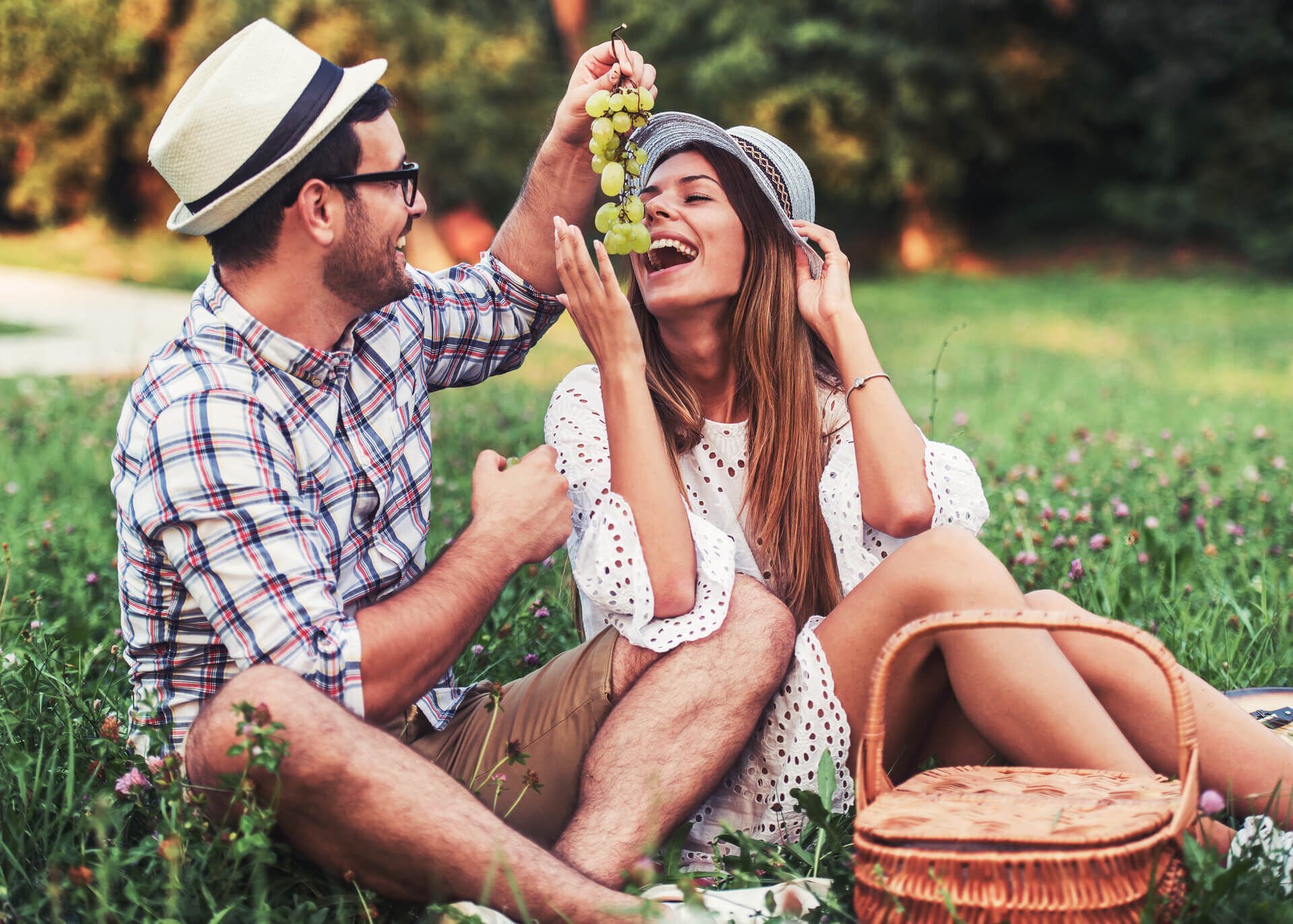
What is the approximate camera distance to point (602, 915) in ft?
6.47

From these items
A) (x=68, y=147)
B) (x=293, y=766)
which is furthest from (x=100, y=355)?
(x=68, y=147)

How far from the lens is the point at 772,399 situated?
298cm

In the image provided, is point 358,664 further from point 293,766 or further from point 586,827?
point 586,827

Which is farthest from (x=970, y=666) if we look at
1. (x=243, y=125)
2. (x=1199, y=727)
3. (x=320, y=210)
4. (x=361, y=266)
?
(x=243, y=125)

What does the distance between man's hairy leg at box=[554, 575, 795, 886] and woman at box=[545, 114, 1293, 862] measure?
68 mm

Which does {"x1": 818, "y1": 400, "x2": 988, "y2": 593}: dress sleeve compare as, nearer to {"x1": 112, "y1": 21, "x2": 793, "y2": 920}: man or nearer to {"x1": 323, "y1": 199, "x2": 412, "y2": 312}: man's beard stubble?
{"x1": 112, "y1": 21, "x2": 793, "y2": 920}: man

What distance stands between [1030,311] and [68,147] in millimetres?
16015

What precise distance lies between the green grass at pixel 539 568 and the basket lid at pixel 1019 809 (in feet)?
0.52

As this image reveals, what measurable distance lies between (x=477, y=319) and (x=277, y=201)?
0.65 meters

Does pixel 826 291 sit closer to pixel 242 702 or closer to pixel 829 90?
pixel 242 702

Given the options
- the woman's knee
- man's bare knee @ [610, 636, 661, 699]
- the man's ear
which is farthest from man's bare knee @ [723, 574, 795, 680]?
the man's ear

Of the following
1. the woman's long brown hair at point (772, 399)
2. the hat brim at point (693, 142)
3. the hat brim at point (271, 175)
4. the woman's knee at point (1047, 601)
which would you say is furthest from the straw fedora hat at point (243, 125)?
the woman's knee at point (1047, 601)

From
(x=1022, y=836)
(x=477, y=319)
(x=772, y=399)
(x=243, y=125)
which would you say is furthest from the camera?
(x=772, y=399)

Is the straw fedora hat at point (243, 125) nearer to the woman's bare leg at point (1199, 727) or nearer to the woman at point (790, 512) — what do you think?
the woman at point (790, 512)
